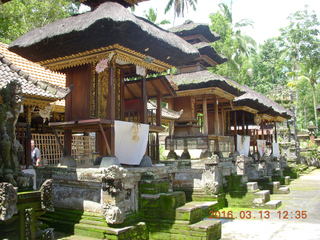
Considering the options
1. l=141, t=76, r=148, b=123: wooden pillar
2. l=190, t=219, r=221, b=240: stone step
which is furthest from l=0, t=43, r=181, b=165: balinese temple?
l=190, t=219, r=221, b=240: stone step

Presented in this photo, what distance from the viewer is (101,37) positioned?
315 inches

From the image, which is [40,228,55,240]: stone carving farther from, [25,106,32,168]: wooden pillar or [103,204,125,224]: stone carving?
[25,106,32,168]: wooden pillar

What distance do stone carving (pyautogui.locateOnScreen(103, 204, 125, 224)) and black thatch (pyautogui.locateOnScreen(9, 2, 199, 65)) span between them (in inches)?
151

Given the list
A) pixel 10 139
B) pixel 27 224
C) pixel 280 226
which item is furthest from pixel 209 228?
pixel 10 139

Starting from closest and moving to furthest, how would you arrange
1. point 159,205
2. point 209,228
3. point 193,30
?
point 209,228
point 159,205
point 193,30

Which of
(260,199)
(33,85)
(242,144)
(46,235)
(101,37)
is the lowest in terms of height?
(260,199)

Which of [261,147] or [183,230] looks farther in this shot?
[261,147]

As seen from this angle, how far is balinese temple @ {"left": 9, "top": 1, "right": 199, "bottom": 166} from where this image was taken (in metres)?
7.82

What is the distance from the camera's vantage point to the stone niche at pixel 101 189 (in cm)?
693

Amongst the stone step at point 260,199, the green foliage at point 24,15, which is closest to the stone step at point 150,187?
the stone step at point 260,199

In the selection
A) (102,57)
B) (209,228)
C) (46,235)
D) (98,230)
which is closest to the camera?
(46,235)

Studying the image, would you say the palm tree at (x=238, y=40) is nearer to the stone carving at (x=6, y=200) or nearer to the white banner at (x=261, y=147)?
the white banner at (x=261, y=147)

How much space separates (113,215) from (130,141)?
2.47 m

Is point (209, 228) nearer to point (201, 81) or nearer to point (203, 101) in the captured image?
point (201, 81)
